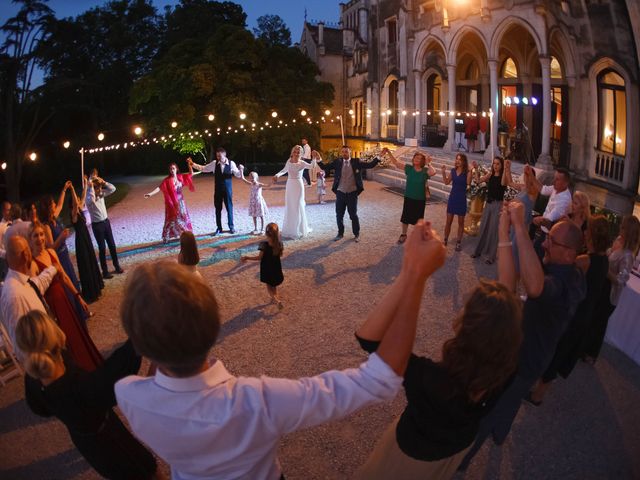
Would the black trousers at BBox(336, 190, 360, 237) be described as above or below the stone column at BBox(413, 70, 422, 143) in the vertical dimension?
below

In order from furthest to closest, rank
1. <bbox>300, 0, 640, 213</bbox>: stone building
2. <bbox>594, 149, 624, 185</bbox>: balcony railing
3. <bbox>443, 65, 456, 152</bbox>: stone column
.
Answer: <bbox>443, 65, 456, 152</bbox>: stone column → <bbox>594, 149, 624, 185</bbox>: balcony railing → <bbox>300, 0, 640, 213</bbox>: stone building

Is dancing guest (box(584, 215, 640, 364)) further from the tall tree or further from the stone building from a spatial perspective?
the tall tree

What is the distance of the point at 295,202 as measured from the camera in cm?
1043

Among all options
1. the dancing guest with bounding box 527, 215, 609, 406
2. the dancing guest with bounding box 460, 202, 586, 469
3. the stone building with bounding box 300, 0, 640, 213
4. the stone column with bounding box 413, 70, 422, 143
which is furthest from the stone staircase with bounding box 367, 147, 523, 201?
the dancing guest with bounding box 460, 202, 586, 469

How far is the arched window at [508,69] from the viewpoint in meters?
19.5

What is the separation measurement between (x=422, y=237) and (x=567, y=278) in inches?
82.8

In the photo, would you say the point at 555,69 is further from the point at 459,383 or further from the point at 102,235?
the point at 459,383

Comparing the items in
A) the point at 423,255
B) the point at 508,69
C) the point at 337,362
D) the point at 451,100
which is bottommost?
the point at 337,362

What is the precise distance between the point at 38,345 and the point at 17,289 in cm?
173

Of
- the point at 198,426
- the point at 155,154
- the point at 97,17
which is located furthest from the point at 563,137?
the point at 97,17

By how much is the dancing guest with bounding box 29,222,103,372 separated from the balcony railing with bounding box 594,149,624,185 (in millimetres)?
13595

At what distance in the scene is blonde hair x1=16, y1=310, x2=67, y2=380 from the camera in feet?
7.69

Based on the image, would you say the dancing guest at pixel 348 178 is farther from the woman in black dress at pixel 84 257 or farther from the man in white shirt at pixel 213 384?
the man in white shirt at pixel 213 384

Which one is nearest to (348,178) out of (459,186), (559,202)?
(459,186)
